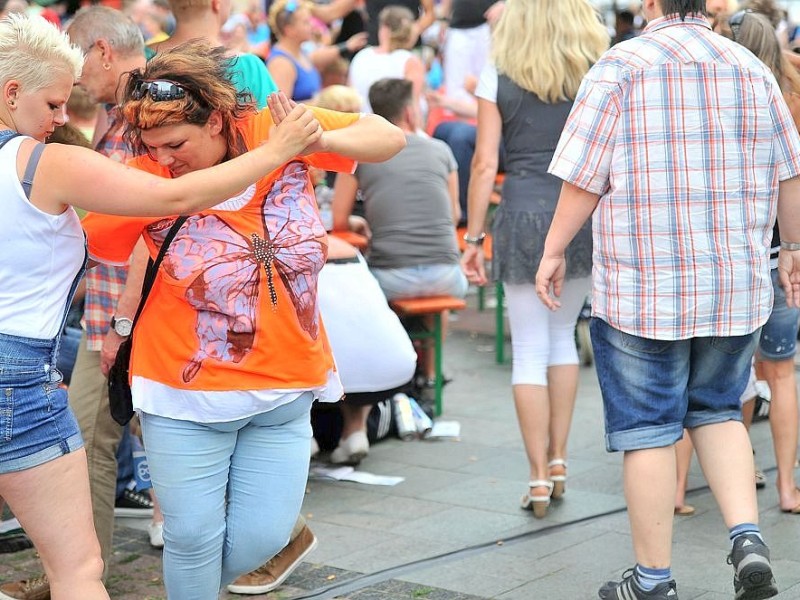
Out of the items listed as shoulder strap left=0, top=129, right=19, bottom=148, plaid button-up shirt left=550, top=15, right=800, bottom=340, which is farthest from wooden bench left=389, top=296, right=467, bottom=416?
shoulder strap left=0, top=129, right=19, bottom=148

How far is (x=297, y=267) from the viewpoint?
3164mm

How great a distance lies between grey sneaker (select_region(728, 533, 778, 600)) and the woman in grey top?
1.41m

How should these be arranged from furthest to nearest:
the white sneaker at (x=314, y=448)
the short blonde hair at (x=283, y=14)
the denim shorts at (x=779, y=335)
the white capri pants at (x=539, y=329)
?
the short blonde hair at (x=283, y=14) → the white sneaker at (x=314, y=448) → the white capri pants at (x=539, y=329) → the denim shorts at (x=779, y=335)

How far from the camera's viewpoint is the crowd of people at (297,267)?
2.95 m

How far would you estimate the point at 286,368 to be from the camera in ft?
10.4

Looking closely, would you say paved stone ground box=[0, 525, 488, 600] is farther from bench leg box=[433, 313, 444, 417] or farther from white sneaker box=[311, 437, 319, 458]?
bench leg box=[433, 313, 444, 417]

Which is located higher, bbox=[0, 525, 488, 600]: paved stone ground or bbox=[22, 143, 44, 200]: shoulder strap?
bbox=[22, 143, 44, 200]: shoulder strap

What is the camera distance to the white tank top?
2.83 m

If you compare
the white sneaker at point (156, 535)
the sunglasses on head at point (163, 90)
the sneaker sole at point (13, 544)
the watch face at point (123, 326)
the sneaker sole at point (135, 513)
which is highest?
the sunglasses on head at point (163, 90)

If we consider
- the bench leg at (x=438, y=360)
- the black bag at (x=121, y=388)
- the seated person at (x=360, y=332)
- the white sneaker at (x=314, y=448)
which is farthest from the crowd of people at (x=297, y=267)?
the bench leg at (x=438, y=360)

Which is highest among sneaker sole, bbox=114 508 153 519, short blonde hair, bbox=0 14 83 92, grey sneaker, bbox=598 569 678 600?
short blonde hair, bbox=0 14 83 92

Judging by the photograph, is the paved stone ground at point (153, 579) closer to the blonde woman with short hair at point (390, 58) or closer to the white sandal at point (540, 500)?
the white sandal at point (540, 500)

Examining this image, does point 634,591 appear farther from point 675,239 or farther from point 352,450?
point 352,450

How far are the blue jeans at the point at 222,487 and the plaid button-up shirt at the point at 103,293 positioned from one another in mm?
1071
